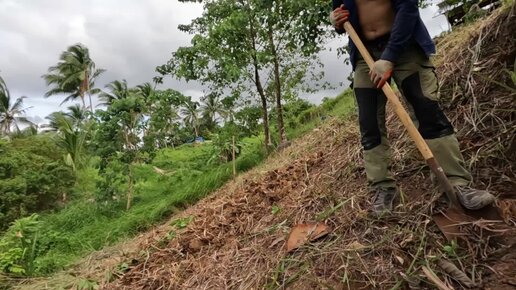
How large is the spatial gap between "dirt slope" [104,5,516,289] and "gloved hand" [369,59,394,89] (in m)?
0.67

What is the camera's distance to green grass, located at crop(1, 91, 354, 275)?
259 inches

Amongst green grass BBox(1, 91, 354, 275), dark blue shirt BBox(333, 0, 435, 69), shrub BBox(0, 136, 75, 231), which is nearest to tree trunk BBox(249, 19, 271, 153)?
green grass BBox(1, 91, 354, 275)

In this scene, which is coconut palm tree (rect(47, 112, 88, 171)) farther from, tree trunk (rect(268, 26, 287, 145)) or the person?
the person

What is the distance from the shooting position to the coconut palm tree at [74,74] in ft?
117

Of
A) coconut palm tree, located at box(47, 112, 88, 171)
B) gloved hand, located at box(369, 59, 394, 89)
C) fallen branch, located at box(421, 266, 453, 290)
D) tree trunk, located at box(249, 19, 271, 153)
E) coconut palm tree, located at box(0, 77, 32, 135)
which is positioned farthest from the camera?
coconut palm tree, located at box(0, 77, 32, 135)

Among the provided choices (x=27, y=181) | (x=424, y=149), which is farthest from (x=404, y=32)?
(x=27, y=181)

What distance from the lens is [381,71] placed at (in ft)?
7.59

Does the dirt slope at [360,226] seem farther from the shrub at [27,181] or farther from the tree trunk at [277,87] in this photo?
the shrub at [27,181]

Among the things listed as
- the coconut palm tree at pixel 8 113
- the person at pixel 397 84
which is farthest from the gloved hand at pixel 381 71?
the coconut palm tree at pixel 8 113

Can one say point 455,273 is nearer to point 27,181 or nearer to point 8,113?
point 27,181

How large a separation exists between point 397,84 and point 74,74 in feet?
124

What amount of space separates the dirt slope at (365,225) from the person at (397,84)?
0.17 meters

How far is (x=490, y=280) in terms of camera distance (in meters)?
1.86

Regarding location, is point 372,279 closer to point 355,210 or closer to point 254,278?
point 355,210
